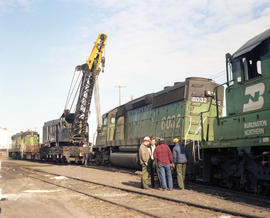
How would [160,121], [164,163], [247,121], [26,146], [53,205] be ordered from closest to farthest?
[53,205] → [247,121] → [164,163] → [160,121] → [26,146]

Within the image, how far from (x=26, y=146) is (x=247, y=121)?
3317cm

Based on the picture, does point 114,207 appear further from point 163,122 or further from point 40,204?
point 163,122

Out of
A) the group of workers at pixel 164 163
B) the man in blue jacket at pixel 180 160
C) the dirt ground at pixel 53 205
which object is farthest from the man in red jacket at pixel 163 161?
the dirt ground at pixel 53 205

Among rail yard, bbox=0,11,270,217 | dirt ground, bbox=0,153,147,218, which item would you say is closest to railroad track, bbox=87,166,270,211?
rail yard, bbox=0,11,270,217

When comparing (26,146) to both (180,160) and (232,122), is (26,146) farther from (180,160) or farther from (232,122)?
(232,122)

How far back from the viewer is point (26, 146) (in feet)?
121

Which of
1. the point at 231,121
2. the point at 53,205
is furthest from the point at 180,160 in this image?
the point at 53,205

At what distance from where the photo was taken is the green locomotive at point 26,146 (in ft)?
111

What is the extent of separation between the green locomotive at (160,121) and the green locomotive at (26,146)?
46.9 feet

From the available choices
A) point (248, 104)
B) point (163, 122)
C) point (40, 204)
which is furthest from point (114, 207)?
point (163, 122)

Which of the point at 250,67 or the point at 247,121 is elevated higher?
the point at 250,67

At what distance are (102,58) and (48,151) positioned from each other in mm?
10322

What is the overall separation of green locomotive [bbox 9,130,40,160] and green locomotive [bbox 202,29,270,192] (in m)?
26.5

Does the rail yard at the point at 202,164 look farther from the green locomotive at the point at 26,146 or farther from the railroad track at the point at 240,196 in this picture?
the green locomotive at the point at 26,146
